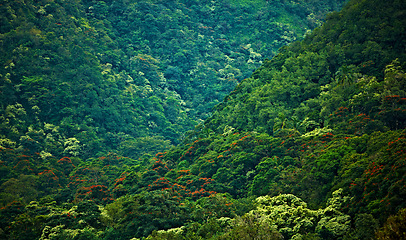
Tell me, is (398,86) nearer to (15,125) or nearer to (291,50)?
(291,50)

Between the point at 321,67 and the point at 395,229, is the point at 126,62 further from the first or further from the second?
the point at 395,229

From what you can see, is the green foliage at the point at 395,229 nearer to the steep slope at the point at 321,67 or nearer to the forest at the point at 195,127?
the forest at the point at 195,127

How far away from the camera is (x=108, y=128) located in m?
78.6

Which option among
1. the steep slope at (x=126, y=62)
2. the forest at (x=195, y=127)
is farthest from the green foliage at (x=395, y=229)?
the steep slope at (x=126, y=62)

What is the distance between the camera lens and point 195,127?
61.2 metres

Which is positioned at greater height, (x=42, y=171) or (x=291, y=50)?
(x=291, y=50)

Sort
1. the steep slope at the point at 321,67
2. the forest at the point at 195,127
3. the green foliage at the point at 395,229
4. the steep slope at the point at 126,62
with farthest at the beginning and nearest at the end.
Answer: the steep slope at the point at 126,62 < the steep slope at the point at 321,67 < the forest at the point at 195,127 < the green foliage at the point at 395,229

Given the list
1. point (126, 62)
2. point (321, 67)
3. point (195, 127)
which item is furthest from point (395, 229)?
point (126, 62)

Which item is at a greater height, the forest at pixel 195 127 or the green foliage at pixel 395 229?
the forest at pixel 195 127

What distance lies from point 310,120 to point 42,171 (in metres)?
37.9

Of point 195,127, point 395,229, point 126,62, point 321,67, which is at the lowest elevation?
point 395,229

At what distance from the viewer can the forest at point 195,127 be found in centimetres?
2886

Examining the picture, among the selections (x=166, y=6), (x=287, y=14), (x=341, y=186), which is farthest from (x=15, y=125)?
(x=287, y=14)

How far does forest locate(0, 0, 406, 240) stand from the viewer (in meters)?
28.9
